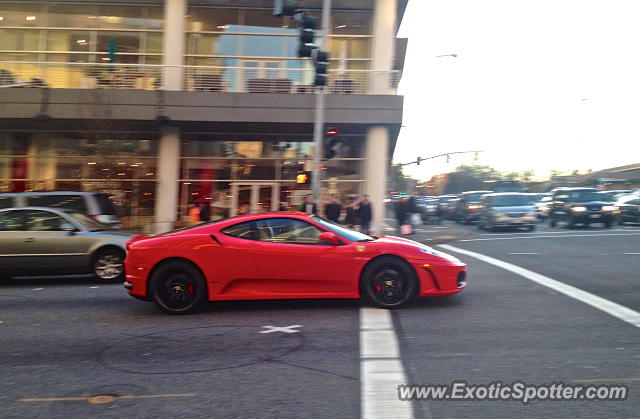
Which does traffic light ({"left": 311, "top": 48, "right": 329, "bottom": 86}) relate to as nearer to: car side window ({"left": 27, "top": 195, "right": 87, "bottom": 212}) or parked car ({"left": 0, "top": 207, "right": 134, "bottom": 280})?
parked car ({"left": 0, "top": 207, "right": 134, "bottom": 280})

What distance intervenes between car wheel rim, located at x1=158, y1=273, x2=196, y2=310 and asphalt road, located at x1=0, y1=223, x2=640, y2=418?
23cm

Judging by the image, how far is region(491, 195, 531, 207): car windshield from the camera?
2300cm

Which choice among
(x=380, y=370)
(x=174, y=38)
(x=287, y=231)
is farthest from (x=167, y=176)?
(x=380, y=370)

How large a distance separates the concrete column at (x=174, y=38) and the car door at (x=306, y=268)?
51.0ft

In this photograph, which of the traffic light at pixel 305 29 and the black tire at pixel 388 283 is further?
the traffic light at pixel 305 29

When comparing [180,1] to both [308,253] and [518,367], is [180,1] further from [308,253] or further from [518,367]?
[518,367]

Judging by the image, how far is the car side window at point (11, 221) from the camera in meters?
9.88

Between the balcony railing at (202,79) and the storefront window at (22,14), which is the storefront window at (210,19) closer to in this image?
the balcony railing at (202,79)

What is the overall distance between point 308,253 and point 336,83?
588 inches

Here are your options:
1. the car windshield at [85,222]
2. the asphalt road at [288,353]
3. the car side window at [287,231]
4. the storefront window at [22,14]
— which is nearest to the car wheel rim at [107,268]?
the car windshield at [85,222]

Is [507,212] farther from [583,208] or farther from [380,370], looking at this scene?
[380,370]

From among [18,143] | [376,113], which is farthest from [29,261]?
[18,143]

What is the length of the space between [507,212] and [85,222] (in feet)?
57.5

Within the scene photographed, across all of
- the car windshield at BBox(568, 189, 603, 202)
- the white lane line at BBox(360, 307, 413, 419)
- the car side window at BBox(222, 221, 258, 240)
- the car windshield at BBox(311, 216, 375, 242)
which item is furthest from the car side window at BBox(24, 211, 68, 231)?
the car windshield at BBox(568, 189, 603, 202)
